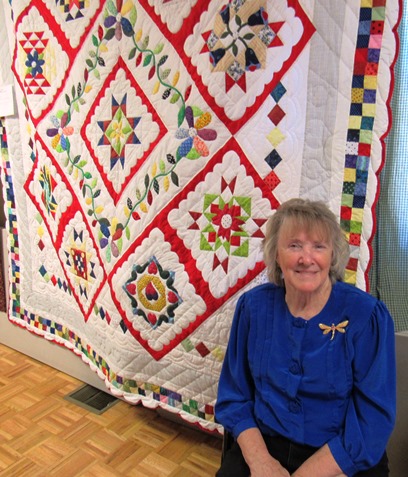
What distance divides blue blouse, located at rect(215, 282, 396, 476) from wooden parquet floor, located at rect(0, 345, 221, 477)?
65cm

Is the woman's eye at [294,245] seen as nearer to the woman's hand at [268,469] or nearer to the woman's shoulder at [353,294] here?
the woman's shoulder at [353,294]

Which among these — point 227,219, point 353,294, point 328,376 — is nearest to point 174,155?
point 227,219

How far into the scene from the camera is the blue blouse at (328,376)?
3.61 feet

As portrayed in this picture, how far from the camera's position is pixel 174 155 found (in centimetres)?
165

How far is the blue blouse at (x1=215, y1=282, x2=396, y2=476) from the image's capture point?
3.61ft

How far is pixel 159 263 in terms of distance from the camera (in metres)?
1.78

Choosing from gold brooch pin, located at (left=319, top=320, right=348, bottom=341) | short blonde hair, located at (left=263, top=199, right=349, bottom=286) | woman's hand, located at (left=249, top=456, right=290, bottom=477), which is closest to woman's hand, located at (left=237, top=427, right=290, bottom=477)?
woman's hand, located at (left=249, top=456, right=290, bottom=477)

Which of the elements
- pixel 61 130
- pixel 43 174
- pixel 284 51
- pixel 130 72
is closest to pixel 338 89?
pixel 284 51

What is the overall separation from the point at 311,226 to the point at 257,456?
2.03ft

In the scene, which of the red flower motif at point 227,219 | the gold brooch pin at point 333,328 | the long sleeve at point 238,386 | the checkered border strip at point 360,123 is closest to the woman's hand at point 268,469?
the long sleeve at point 238,386

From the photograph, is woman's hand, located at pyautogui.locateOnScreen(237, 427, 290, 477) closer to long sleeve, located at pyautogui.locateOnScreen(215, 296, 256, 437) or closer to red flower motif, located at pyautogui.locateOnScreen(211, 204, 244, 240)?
long sleeve, located at pyautogui.locateOnScreen(215, 296, 256, 437)

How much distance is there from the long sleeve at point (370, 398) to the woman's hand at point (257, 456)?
153mm

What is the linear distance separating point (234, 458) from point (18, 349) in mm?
1822

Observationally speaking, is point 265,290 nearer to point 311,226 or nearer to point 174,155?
point 311,226
